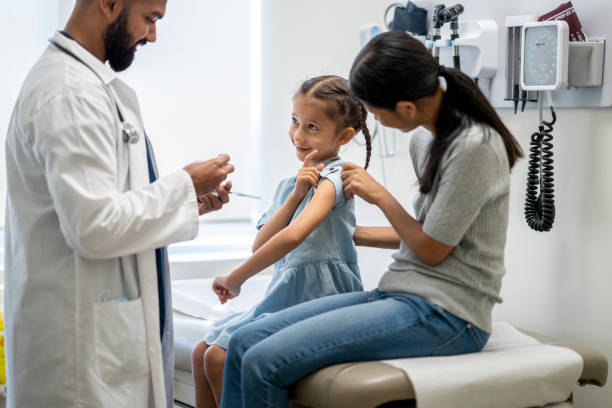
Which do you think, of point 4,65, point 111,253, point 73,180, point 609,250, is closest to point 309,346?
point 111,253

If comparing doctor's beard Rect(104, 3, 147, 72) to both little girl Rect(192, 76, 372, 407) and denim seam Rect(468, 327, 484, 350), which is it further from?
denim seam Rect(468, 327, 484, 350)

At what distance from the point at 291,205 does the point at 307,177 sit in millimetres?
113

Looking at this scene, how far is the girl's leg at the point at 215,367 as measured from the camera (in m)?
1.84

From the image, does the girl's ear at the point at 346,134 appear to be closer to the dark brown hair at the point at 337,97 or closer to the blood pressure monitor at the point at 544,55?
the dark brown hair at the point at 337,97

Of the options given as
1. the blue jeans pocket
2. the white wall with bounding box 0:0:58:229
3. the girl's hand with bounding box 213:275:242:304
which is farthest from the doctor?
the white wall with bounding box 0:0:58:229

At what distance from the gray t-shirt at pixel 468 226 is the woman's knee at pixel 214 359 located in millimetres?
496

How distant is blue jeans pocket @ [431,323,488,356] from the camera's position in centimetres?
158

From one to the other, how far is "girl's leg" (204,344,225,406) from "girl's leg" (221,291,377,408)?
0.17 metres

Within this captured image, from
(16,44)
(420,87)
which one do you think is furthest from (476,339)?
(16,44)

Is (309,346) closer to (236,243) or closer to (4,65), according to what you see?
(236,243)

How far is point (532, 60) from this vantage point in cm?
193

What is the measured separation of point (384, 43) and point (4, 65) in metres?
1.76

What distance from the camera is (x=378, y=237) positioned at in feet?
6.31

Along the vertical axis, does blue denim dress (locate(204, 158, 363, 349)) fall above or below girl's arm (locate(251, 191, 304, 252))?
below
